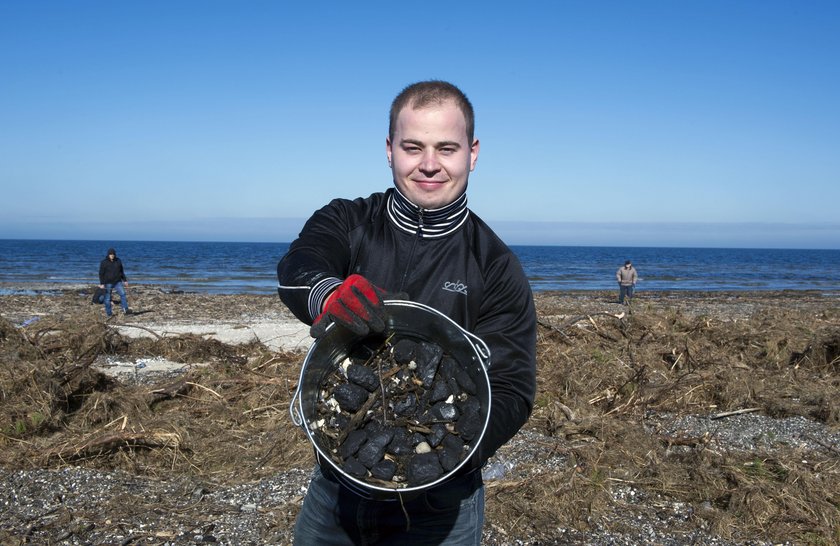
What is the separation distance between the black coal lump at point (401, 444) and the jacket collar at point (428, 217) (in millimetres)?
675

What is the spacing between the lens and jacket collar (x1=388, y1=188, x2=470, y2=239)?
90.8 inches

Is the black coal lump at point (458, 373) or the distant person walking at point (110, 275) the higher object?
the black coal lump at point (458, 373)

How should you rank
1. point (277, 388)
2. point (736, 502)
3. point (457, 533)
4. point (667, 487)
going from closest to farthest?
point (457, 533)
point (736, 502)
point (667, 487)
point (277, 388)

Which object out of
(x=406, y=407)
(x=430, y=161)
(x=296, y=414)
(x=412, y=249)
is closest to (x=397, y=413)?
(x=406, y=407)

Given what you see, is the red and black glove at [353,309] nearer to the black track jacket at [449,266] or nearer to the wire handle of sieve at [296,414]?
the wire handle of sieve at [296,414]

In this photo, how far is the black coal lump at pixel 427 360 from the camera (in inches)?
81.7

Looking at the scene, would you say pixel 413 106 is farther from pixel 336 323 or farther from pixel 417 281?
pixel 336 323

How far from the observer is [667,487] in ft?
17.2

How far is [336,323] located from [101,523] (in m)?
3.51

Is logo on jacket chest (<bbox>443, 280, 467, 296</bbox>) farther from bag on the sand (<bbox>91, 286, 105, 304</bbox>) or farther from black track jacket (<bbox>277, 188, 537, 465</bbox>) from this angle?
bag on the sand (<bbox>91, 286, 105, 304</bbox>)

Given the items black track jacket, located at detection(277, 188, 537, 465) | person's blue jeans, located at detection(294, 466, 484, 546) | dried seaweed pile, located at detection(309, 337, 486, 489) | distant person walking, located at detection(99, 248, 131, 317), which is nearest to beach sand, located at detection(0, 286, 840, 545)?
person's blue jeans, located at detection(294, 466, 484, 546)

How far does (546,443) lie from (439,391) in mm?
4330

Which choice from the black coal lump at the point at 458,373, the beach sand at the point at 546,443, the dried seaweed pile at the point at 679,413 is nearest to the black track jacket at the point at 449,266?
the black coal lump at the point at 458,373

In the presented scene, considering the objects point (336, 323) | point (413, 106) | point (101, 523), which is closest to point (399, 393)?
point (336, 323)
